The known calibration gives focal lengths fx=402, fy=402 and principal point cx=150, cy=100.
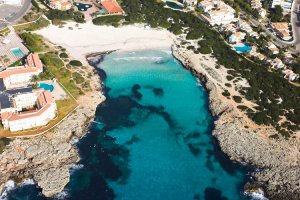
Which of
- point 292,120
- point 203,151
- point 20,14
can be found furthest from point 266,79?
point 20,14

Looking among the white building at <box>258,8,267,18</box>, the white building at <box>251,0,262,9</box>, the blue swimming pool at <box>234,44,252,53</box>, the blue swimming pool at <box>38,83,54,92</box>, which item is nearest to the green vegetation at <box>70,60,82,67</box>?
the blue swimming pool at <box>38,83,54,92</box>

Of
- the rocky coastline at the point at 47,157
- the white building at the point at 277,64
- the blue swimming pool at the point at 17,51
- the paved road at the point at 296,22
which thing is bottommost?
the rocky coastline at the point at 47,157

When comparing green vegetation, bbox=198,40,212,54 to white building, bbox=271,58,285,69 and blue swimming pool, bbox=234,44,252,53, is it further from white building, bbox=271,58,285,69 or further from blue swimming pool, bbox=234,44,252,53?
white building, bbox=271,58,285,69

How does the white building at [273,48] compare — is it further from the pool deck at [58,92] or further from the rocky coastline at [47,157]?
the pool deck at [58,92]

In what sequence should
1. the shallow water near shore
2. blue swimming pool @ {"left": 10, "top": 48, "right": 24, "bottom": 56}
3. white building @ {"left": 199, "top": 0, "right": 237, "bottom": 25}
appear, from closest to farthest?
the shallow water near shore → blue swimming pool @ {"left": 10, "top": 48, "right": 24, "bottom": 56} → white building @ {"left": 199, "top": 0, "right": 237, "bottom": 25}

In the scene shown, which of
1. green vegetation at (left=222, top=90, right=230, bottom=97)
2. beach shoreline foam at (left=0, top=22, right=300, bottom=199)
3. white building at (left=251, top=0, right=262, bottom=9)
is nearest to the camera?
beach shoreline foam at (left=0, top=22, right=300, bottom=199)

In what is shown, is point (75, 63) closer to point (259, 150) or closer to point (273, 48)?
point (259, 150)

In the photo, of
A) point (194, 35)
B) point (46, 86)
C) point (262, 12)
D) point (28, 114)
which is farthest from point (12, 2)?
point (262, 12)

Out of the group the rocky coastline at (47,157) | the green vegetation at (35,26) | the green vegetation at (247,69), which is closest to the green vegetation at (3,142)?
the rocky coastline at (47,157)
